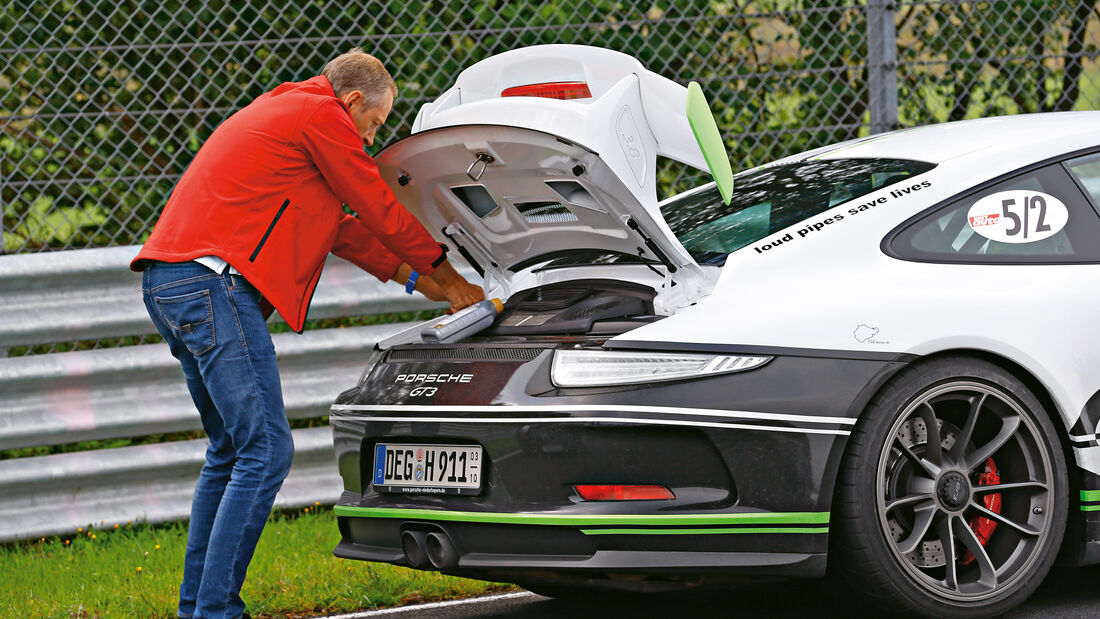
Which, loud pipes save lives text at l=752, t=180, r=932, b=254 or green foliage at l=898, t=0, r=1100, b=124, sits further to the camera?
green foliage at l=898, t=0, r=1100, b=124

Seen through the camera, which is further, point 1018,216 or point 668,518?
point 1018,216

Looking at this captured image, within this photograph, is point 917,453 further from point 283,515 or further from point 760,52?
point 760,52

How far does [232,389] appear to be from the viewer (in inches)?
155

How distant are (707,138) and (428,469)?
123cm

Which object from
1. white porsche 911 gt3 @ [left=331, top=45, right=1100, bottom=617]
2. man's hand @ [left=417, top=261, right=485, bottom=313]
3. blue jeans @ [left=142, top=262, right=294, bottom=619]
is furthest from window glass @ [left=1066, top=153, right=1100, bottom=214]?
blue jeans @ [left=142, top=262, right=294, bottom=619]

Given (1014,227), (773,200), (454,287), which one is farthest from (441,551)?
(1014,227)

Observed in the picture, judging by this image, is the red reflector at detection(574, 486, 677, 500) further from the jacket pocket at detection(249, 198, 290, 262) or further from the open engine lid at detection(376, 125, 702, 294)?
the jacket pocket at detection(249, 198, 290, 262)

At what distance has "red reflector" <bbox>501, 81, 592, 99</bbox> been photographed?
4.16 m

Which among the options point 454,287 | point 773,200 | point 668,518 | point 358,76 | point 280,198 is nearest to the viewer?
point 668,518

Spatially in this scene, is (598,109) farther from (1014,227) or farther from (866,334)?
(1014,227)

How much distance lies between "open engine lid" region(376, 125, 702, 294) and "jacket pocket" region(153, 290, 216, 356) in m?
0.70

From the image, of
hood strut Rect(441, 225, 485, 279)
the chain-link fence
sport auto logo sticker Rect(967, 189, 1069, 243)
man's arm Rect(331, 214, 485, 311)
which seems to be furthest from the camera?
the chain-link fence

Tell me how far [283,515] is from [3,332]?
4.62 ft

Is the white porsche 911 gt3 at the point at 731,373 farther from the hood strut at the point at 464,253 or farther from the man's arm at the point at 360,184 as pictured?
the man's arm at the point at 360,184
